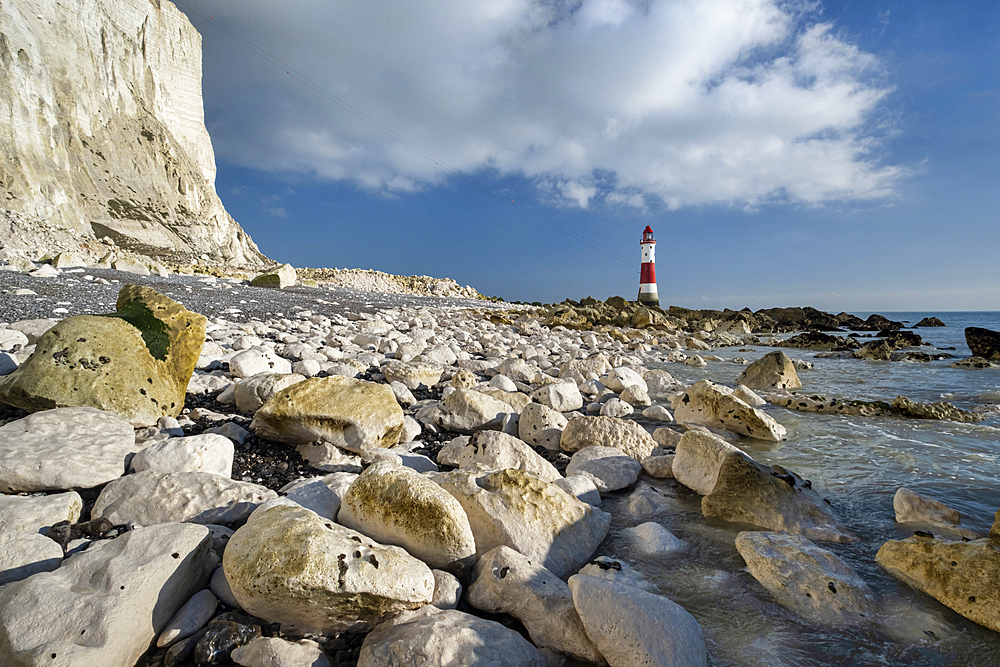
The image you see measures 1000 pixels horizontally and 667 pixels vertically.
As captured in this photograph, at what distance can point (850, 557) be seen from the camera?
2.40 meters

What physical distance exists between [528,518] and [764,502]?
158cm

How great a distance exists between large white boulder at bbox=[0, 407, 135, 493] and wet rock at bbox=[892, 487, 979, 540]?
4.65 metres

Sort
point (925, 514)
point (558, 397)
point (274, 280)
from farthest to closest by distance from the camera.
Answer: point (274, 280)
point (558, 397)
point (925, 514)

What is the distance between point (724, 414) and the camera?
183 inches

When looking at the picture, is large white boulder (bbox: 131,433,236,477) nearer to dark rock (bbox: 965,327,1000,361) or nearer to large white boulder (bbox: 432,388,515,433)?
large white boulder (bbox: 432,388,515,433)

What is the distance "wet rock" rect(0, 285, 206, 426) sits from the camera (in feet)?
8.80

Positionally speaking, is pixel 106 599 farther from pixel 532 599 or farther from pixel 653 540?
pixel 653 540

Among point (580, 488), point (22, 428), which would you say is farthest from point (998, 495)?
point (22, 428)

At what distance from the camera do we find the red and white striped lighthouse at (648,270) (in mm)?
35062

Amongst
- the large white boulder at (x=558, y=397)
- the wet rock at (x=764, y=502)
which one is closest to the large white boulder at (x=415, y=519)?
the wet rock at (x=764, y=502)

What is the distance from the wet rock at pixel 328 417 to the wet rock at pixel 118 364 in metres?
0.71

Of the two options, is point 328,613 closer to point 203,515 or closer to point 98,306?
point 203,515

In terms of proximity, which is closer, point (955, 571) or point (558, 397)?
point (955, 571)

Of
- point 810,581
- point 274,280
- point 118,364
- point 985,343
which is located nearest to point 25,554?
point 118,364
